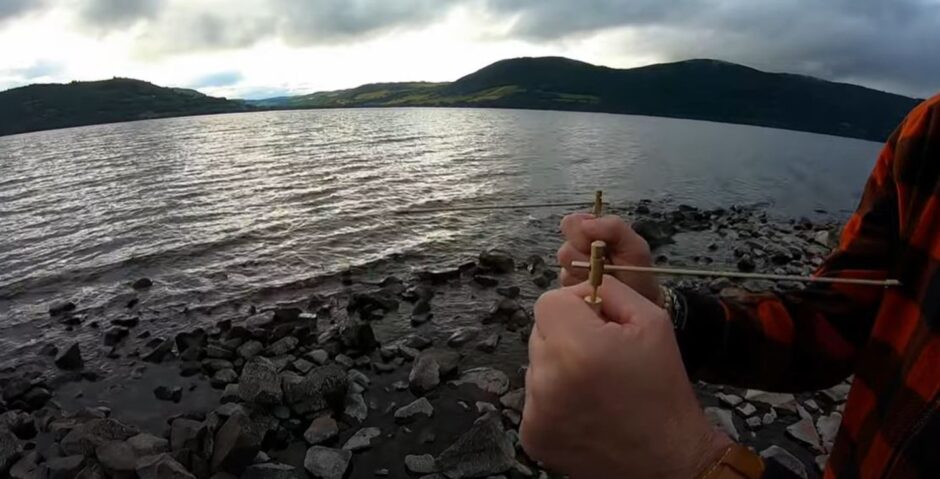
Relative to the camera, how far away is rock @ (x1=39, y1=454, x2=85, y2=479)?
8.39m

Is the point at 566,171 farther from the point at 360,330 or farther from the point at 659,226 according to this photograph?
the point at 360,330

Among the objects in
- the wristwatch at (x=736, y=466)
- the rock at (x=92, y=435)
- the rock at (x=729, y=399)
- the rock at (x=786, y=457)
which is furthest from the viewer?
the rock at (x=729, y=399)

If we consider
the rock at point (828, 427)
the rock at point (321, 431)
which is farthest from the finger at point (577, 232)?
the rock at point (828, 427)

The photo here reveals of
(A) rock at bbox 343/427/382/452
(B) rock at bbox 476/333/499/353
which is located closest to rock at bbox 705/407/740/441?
(B) rock at bbox 476/333/499/353

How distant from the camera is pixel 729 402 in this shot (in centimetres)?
1065

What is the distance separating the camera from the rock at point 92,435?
9.06 m

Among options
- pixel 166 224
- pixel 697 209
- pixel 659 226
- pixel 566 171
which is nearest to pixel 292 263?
pixel 166 224

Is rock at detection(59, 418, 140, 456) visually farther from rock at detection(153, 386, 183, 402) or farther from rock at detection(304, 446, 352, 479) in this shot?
rock at detection(304, 446, 352, 479)

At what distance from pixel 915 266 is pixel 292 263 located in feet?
68.8

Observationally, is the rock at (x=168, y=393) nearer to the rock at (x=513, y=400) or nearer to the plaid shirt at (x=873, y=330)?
the rock at (x=513, y=400)

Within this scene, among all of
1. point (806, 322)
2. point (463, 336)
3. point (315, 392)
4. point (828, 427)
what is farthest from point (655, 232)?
point (806, 322)

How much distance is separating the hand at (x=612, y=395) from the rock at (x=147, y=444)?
1008 centimetres

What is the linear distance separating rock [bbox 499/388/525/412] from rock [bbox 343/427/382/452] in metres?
2.68

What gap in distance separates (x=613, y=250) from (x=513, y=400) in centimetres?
861
